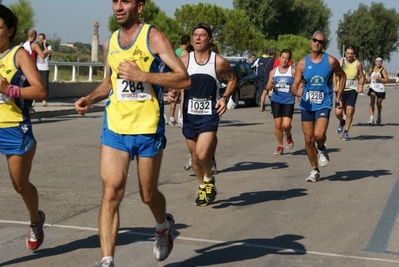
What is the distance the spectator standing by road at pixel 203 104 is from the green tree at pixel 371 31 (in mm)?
98923

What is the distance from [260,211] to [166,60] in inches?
131

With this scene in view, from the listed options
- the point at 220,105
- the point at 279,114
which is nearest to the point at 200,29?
the point at 220,105

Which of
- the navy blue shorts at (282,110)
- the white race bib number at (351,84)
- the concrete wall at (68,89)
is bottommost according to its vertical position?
the concrete wall at (68,89)

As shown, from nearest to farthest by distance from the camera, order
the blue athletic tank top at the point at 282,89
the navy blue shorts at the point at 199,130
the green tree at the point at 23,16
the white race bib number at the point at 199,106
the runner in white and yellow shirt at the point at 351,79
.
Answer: the navy blue shorts at the point at 199,130, the white race bib number at the point at 199,106, the blue athletic tank top at the point at 282,89, the runner in white and yellow shirt at the point at 351,79, the green tree at the point at 23,16

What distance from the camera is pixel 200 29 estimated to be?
8930 millimetres

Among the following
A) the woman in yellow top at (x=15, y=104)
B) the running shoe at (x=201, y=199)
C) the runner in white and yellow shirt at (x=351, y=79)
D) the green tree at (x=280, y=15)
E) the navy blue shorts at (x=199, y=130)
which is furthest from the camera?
the green tree at (x=280, y=15)

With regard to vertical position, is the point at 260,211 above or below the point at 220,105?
below

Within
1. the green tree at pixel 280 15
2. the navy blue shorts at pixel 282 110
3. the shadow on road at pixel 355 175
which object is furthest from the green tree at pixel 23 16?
the green tree at pixel 280 15

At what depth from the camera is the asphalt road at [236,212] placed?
6504 millimetres

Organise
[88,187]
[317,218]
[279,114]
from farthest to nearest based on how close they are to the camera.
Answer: [279,114] → [88,187] → [317,218]

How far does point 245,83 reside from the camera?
27016mm

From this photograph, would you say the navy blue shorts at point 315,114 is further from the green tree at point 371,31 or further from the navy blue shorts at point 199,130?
the green tree at point 371,31

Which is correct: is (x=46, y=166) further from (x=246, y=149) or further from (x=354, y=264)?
(x=354, y=264)

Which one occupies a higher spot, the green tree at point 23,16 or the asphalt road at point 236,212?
the green tree at point 23,16
